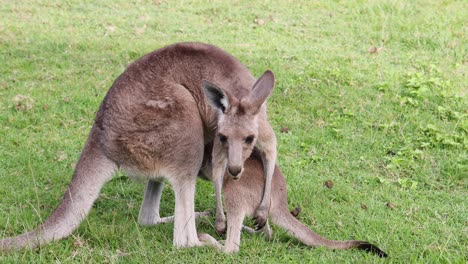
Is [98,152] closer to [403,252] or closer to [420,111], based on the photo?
[403,252]

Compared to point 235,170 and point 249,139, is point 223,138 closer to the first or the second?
point 249,139

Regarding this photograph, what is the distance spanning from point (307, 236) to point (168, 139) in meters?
1.00

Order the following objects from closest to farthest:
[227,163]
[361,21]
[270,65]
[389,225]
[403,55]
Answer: [227,163] < [389,225] < [270,65] < [403,55] < [361,21]

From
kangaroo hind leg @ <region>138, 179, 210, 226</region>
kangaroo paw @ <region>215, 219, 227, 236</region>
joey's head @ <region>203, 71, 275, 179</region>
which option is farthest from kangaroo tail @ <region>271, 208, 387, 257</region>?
kangaroo hind leg @ <region>138, 179, 210, 226</region>

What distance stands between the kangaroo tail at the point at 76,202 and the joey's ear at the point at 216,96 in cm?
72

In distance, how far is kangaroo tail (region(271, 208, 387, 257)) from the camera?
3.45 meters

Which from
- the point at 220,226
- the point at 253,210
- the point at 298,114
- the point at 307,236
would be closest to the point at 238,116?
the point at 253,210

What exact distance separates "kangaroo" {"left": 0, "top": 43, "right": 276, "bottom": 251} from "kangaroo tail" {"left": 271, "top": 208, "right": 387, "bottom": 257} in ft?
0.46

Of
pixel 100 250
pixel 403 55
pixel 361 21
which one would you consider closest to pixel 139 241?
pixel 100 250

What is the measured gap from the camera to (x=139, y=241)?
3.62m

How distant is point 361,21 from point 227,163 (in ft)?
18.4

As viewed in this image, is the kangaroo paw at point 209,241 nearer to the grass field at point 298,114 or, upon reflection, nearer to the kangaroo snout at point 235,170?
the grass field at point 298,114

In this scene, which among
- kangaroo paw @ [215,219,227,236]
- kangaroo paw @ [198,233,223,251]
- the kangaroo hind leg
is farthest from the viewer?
the kangaroo hind leg

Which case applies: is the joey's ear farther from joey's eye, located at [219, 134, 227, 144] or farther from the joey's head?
joey's eye, located at [219, 134, 227, 144]
